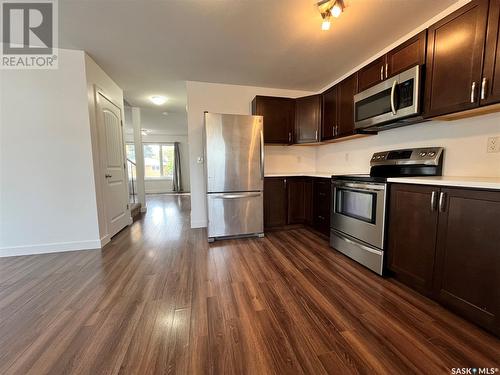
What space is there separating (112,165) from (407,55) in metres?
3.98

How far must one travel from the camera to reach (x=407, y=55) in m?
1.92

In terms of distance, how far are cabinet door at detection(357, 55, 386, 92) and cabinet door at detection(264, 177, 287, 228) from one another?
1601 millimetres

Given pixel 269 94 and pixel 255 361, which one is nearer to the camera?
pixel 255 361

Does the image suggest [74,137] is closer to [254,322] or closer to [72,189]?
[72,189]

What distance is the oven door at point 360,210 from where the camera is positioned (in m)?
1.91

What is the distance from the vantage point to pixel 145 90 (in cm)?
382

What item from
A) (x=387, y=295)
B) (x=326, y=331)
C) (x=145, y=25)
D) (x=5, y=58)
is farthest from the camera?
(x=5, y=58)

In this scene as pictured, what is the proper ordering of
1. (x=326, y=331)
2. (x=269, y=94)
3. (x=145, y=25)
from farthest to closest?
(x=269, y=94) → (x=145, y=25) → (x=326, y=331)

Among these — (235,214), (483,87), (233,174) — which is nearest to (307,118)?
(233,174)

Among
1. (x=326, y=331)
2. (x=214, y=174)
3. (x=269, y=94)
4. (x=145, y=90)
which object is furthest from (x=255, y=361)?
(x=145, y=90)

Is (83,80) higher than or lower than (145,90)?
lower

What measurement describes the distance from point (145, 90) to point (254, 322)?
13.7 feet

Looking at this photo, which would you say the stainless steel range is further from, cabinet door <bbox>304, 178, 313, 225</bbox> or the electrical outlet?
cabinet door <bbox>304, 178, 313, 225</bbox>

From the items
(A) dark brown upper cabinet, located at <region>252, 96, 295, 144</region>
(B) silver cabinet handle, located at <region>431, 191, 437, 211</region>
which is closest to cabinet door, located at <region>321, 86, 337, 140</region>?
(A) dark brown upper cabinet, located at <region>252, 96, 295, 144</region>
